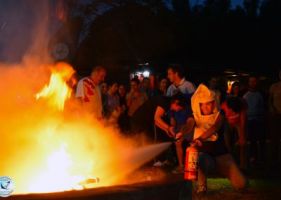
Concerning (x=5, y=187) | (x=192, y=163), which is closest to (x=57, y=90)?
(x=192, y=163)

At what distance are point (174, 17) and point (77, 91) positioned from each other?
2029 centimetres

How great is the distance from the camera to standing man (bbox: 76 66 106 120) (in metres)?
10.0

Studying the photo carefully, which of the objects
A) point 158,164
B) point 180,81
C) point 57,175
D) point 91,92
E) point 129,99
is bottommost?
point 158,164

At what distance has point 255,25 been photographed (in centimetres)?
3253

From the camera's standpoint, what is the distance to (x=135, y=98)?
13430 mm

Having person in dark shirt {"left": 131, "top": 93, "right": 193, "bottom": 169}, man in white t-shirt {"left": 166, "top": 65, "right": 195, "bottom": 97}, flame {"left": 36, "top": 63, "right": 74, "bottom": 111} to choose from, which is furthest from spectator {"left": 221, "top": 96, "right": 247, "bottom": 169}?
flame {"left": 36, "top": 63, "right": 74, "bottom": 111}

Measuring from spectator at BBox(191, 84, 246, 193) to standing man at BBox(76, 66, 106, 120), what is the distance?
91.3 inches

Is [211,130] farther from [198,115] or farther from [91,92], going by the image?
[91,92]

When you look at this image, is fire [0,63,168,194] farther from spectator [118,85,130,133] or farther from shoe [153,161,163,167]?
spectator [118,85,130,133]

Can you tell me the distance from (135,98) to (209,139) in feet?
17.4

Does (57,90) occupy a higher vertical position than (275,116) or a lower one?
higher

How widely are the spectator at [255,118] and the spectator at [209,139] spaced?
14.3 feet

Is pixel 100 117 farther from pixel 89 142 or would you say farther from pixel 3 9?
pixel 3 9

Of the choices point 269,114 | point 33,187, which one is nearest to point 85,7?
point 269,114
